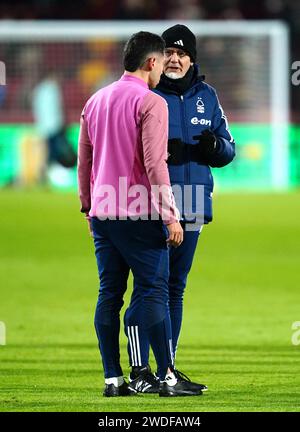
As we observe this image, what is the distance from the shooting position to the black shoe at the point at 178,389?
7207 millimetres

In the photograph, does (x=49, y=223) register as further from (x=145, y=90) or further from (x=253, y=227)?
(x=145, y=90)

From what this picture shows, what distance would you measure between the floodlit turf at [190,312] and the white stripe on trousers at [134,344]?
0.28 meters

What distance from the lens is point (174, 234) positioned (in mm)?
7004

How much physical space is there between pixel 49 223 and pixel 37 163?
5.71m

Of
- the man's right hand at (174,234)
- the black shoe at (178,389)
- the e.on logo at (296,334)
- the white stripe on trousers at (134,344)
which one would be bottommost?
the e.on logo at (296,334)

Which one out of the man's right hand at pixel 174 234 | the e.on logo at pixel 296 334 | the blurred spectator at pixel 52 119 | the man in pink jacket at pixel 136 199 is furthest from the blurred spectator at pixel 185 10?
the man's right hand at pixel 174 234

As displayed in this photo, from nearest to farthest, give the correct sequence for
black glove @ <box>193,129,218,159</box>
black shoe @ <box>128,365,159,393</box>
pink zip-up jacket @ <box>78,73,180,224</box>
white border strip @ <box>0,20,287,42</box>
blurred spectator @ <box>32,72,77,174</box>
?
pink zip-up jacket @ <box>78,73,180,224</box> < black shoe @ <box>128,365,159,393</box> < black glove @ <box>193,129,218,159</box> < blurred spectator @ <box>32,72,77,174</box> < white border strip @ <box>0,20,287,42</box>

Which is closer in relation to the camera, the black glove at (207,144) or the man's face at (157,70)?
the man's face at (157,70)

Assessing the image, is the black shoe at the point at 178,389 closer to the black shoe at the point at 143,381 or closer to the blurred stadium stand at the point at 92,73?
the black shoe at the point at 143,381

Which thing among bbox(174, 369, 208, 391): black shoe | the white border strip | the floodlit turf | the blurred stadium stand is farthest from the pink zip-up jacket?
the white border strip

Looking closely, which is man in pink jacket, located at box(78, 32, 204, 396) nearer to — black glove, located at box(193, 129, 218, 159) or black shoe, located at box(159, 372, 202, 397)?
black shoe, located at box(159, 372, 202, 397)

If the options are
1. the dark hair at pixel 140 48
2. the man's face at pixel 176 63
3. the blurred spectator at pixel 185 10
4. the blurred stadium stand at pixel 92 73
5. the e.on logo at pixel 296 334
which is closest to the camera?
the dark hair at pixel 140 48

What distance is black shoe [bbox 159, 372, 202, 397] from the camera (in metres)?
7.21

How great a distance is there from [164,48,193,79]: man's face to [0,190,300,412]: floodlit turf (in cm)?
181
